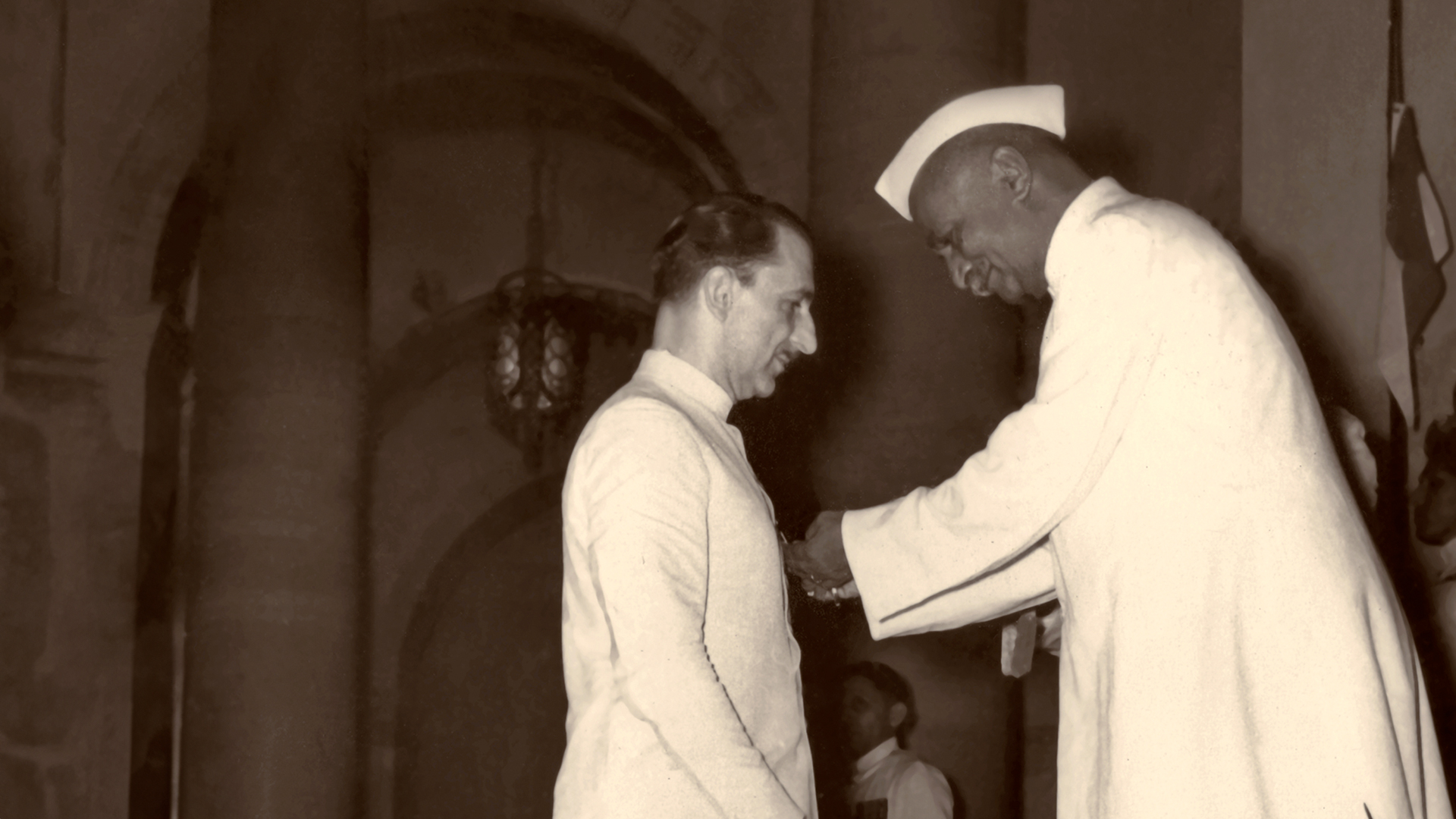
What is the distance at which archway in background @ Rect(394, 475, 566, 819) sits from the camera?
9516mm

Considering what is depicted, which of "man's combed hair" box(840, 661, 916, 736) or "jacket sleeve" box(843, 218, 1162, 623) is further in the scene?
"man's combed hair" box(840, 661, 916, 736)

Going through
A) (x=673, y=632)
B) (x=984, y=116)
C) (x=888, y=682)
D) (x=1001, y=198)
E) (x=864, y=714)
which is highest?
(x=984, y=116)

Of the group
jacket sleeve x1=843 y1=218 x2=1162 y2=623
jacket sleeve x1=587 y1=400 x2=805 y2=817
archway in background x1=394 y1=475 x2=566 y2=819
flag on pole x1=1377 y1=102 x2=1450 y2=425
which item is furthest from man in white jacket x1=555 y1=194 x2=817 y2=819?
archway in background x1=394 y1=475 x2=566 y2=819

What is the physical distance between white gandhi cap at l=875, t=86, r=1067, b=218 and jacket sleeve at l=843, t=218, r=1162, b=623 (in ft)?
1.23

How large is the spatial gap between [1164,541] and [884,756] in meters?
2.98

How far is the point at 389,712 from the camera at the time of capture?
9266mm

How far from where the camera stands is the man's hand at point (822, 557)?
2.91 meters

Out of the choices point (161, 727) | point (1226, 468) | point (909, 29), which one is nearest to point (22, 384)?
point (161, 727)

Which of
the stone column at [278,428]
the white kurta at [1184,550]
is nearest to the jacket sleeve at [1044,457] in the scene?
the white kurta at [1184,550]

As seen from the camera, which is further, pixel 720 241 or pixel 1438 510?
pixel 1438 510

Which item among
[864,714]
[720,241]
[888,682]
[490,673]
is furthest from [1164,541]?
[490,673]

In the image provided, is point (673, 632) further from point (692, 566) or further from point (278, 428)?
point (278, 428)

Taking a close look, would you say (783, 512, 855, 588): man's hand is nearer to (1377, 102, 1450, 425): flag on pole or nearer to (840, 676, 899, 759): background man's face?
(840, 676, 899, 759): background man's face

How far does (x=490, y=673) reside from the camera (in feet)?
32.6
